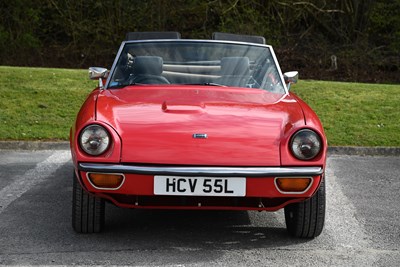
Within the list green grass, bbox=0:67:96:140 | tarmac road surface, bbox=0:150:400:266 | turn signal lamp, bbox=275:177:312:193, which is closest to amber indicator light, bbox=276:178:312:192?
turn signal lamp, bbox=275:177:312:193

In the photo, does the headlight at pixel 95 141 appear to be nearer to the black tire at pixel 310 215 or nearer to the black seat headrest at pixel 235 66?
the black tire at pixel 310 215

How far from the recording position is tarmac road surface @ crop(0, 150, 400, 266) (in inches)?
181

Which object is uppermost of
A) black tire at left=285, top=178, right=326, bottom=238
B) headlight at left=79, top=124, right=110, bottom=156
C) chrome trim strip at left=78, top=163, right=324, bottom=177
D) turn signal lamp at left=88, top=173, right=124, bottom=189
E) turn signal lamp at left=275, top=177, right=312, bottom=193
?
headlight at left=79, top=124, right=110, bottom=156

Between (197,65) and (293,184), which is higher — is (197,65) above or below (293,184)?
above

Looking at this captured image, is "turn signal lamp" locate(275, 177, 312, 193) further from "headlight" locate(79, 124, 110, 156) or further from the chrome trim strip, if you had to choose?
"headlight" locate(79, 124, 110, 156)

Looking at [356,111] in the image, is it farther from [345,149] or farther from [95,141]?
[95,141]

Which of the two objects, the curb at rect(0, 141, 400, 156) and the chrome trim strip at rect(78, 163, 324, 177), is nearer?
the chrome trim strip at rect(78, 163, 324, 177)

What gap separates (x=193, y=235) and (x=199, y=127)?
0.83 meters

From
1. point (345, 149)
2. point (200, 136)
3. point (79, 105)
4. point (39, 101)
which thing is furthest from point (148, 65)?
point (39, 101)

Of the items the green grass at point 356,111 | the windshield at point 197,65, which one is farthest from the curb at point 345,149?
the windshield at point 197,65

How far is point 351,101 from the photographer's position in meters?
12.0

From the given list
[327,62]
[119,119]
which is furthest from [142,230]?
[327,62]

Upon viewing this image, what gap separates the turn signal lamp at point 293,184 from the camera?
4617mm

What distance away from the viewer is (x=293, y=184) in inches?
183
